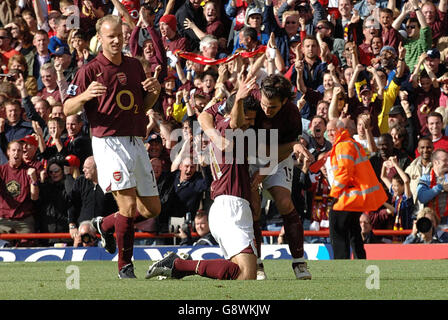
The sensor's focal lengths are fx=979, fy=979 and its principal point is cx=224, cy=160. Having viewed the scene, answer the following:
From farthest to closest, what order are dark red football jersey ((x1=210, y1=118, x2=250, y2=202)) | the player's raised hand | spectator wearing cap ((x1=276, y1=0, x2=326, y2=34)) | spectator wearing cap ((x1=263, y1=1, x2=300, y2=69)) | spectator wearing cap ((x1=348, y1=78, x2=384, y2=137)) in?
spectator wearing cap ((x1=276, y1=0, x2=326, y2=34)), spectator wearing cap ((x1=263, y1=1, x2=300, y2=69)), spectator wearing cap ((x1=348, y1=78, x2=384, y2=137)), the player's raised hand, dark red football jersey ((x1=210, y1=118, x2=250, y2=202))

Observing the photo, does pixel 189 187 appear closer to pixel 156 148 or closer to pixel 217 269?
pixel 156 148

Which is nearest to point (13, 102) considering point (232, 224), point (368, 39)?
point (368, 39)

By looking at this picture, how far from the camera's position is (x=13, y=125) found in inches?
730

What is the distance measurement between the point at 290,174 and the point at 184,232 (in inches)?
219

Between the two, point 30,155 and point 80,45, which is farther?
point 80,45

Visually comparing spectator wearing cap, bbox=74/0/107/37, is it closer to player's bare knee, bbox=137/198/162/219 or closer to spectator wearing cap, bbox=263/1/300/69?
spectator wearing cap, bbox=263/1/300/69

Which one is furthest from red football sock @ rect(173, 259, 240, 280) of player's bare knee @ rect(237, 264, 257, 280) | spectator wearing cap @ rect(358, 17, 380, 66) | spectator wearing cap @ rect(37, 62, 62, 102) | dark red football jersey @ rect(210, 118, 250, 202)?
spectator wearing cap @ rect(37, 62, 62, 102)

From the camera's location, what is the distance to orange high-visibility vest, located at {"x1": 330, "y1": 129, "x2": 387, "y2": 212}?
13938 mm

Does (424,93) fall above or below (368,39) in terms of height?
below

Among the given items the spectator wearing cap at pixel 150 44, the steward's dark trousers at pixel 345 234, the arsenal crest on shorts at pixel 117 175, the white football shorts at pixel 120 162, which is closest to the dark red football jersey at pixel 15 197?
the spectator wearing cap at pixel 150 44

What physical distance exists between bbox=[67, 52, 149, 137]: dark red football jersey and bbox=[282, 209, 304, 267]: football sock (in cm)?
189

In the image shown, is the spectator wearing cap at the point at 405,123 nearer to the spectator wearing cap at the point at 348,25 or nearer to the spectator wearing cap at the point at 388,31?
the spectator wearing cap at the point at 388,31

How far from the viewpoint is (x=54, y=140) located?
1781cm
